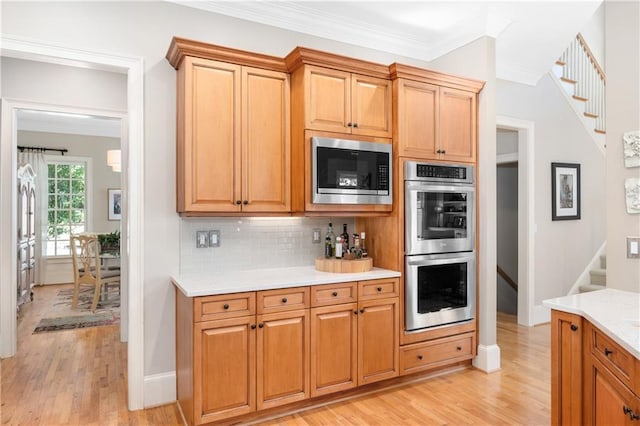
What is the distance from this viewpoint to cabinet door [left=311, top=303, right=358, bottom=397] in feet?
9.15

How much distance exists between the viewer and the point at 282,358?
8.79ft

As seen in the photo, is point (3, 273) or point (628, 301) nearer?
point (628, 301)

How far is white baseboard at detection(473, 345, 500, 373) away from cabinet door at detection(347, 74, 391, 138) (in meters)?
1.99

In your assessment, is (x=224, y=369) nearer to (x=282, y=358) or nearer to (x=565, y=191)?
(x=282, y=358)

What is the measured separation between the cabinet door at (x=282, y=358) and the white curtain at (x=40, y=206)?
6644 millimetres

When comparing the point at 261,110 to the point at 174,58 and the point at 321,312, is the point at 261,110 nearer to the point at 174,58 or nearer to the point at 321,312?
the point at 174,58

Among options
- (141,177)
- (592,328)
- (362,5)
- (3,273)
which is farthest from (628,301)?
(3,273)

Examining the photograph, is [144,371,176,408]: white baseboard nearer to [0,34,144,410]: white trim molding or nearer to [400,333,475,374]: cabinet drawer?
[0,34,144,410]: white trim molding

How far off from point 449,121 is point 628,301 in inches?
72.9

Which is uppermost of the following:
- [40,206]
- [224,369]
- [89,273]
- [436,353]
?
[40,206]

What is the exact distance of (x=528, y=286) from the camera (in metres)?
4.81

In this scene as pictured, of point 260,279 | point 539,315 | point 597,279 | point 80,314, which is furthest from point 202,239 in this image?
point 597,279

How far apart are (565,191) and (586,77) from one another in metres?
1.61

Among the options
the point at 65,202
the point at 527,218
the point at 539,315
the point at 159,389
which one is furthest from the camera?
the point at 65,202
